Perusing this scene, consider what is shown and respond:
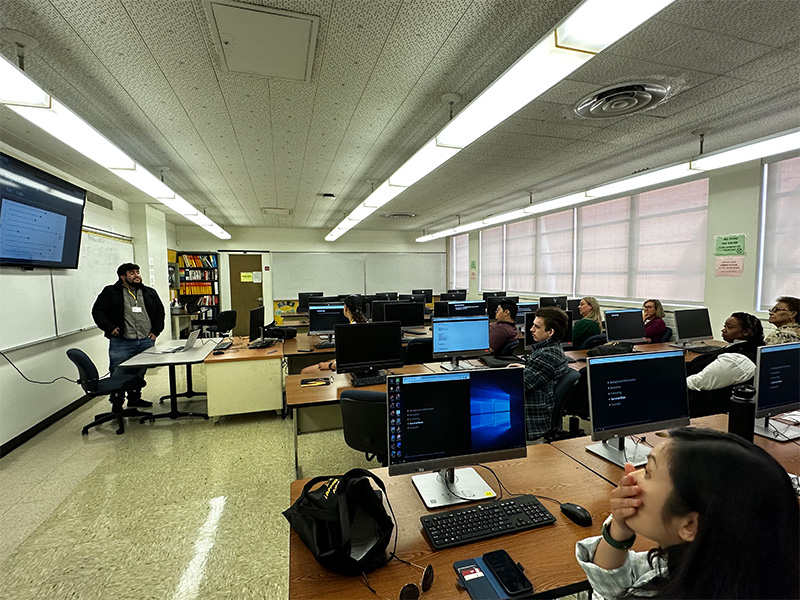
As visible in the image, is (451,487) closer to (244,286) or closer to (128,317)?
(128,317)

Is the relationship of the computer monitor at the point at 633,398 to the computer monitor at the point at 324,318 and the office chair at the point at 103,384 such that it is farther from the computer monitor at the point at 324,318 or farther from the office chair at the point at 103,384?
the office chair at the point at 103,384

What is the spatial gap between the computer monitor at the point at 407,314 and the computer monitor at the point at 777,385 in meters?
3.57

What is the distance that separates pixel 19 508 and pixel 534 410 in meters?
3.60

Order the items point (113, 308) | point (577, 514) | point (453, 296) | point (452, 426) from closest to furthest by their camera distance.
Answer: point (577, 514) → point (452, 426) → point (113, 308) → point (453, 296)

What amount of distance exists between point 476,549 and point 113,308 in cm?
469

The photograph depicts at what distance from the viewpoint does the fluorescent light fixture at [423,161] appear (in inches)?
113

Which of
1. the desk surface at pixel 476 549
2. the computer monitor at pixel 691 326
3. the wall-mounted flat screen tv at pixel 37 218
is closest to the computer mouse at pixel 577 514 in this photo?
the desk surface at pixel 476 549

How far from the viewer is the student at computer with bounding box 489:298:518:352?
389 cm

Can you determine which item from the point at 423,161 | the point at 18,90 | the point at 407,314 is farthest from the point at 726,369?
the point at 18,90

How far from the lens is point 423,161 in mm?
3199

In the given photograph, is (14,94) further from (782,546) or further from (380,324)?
(782,546)

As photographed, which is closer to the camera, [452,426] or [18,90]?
[452,426]

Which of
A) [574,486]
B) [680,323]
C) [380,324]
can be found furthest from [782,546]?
[680,323]

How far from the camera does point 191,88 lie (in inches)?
99.0
